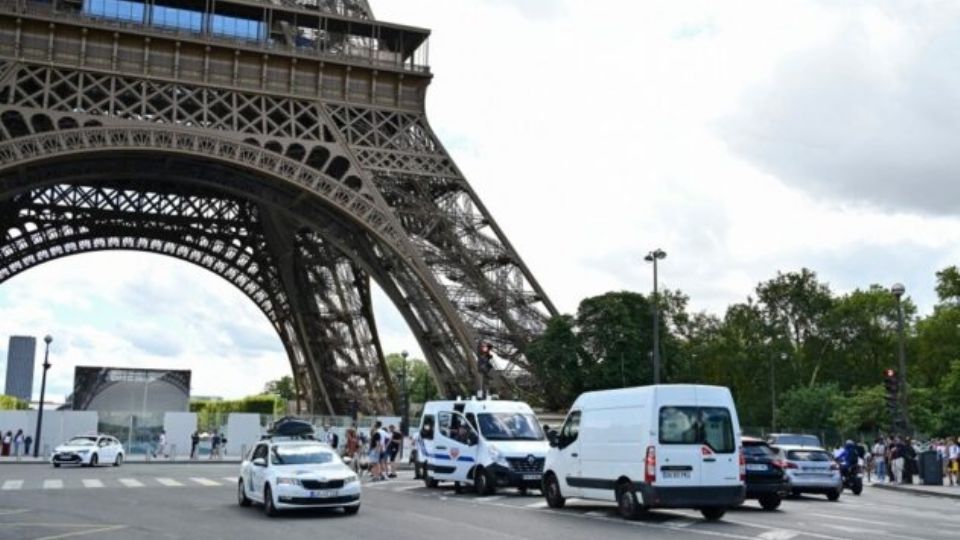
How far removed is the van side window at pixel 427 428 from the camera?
2626 cm

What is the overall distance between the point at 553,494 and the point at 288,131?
2593 centimetres

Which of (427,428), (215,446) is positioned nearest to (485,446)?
(427,428)

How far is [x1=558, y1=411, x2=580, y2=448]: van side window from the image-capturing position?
18.9 m

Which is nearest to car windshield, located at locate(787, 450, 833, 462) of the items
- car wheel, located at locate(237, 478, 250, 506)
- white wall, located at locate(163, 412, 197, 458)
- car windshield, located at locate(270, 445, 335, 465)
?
car windshield, located at locate(270, 445, 335, 465)

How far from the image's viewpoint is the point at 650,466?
642 inches

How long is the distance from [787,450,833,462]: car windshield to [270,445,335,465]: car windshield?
11721 mm

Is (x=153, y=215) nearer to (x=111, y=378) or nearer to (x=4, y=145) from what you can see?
(x=111, y=378)

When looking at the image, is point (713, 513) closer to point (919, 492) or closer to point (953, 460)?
point (919, 492)

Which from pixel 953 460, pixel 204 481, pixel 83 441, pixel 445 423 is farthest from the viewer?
pixel 83 441

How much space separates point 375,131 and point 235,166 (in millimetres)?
6461

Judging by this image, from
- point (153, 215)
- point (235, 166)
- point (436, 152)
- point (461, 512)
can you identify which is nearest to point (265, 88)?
point (235, 166)

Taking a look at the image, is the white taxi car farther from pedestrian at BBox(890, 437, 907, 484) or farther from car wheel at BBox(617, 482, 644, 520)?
pedestrian at BBox(890, 437, 907, 484)

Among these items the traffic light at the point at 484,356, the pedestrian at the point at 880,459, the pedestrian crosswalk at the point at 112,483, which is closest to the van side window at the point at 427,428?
the traffic light at the point at 484,356

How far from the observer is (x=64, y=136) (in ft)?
119
